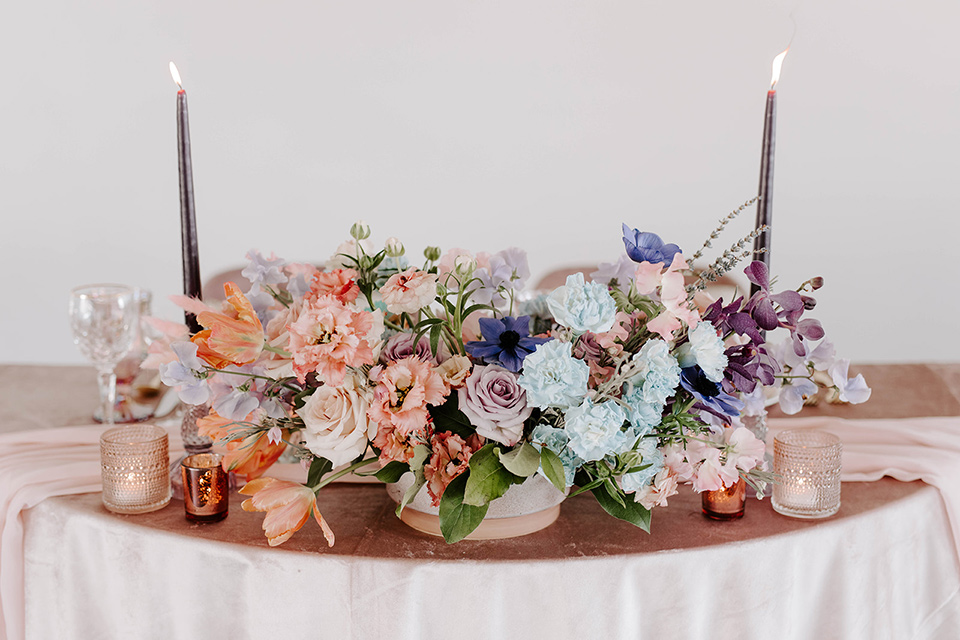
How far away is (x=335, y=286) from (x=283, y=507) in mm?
216

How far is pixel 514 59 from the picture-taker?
3.22 m

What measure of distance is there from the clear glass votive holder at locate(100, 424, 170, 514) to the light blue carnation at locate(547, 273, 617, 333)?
504 mm

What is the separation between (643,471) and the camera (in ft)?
2.65

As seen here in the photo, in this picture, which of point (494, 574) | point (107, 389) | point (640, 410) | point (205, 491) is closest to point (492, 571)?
point (494, 574)

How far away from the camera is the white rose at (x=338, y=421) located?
797mm

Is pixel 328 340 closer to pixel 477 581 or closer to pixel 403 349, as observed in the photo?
pixel 403 349

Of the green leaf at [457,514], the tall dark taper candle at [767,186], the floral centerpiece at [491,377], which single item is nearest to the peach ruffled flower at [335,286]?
the floral centerpiece at [491,377]

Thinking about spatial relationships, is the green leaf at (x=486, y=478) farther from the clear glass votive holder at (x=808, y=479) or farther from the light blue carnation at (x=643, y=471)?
the clear glass votive holder at (x=808, y=479)

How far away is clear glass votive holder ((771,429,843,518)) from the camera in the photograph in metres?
0.94

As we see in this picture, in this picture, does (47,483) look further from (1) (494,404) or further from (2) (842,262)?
(2) (842,262)

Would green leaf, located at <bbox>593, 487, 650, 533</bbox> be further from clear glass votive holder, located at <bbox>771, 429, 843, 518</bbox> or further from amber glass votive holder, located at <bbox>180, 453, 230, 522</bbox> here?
amber glass votive holder, located at <bbox>180, 453, 230, 522</bbox>

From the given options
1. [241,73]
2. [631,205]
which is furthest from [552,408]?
[241,73]

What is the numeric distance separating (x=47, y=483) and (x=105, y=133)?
2.63 metres

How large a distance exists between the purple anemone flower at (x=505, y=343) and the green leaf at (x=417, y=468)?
0.10m
